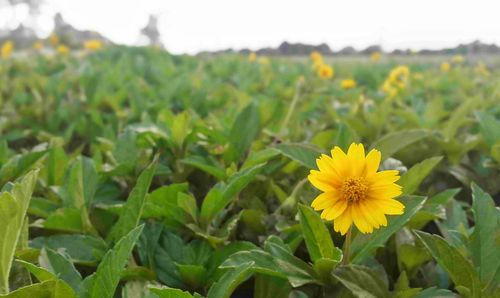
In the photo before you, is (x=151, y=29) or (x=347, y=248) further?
(x=151, y=29)

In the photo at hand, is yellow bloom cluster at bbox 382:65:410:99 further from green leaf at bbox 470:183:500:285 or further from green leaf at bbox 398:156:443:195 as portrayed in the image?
green leaf at bbox 470:183:500:285

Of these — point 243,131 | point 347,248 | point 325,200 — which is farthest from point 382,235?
point 243,131

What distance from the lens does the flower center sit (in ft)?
2.98

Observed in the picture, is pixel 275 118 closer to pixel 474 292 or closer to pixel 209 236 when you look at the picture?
pixel 209 236

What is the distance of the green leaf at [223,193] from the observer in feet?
3.87

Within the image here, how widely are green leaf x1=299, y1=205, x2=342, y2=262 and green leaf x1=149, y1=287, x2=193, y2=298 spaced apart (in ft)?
0.92

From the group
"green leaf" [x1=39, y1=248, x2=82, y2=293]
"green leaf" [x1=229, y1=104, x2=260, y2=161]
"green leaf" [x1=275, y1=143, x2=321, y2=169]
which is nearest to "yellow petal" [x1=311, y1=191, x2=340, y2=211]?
"green leaf" [x1=275, y1=143, x2=321, y2=169]

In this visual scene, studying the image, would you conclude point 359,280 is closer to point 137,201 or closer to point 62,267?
point 137,201

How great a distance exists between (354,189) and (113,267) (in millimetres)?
410

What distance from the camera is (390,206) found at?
0.90 meters

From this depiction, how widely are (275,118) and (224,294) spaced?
1252mm

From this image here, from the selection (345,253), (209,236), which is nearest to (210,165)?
(209,236)

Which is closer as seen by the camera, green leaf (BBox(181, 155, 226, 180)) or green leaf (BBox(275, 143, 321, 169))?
green leaf (BBox(275, 143, 321, 169))

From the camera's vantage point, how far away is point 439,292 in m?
0.99
